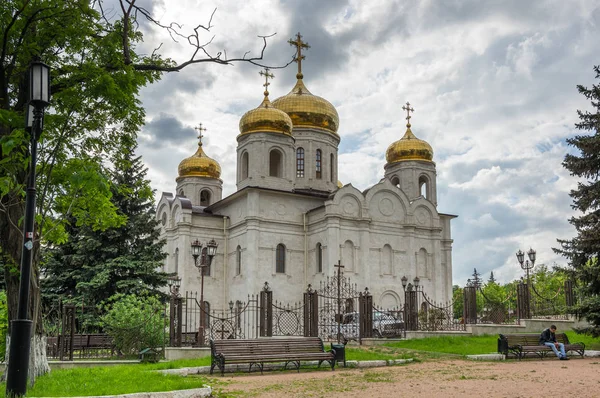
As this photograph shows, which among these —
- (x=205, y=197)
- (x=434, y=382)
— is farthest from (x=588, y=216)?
(x=205, y=197)

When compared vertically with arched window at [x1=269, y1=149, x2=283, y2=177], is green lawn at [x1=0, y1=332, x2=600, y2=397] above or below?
below

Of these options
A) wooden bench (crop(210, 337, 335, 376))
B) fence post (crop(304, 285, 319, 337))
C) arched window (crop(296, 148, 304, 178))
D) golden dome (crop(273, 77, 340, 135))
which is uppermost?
golden dome (crop(273, 77, 340, 135))

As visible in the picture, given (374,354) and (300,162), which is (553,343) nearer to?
(374,354)

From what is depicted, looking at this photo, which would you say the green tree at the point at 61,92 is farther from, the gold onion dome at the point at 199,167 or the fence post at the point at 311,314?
the gold onion dome at the point at 199,167

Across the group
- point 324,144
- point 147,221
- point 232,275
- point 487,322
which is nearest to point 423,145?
point 324,144

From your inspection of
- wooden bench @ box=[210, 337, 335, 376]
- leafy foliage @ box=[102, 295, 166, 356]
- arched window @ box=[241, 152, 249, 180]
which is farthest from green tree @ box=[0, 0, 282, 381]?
arched window @ box=[241, 152, 249, 180]

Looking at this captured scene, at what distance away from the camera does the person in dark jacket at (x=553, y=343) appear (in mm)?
15337

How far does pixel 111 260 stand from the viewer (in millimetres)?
24328

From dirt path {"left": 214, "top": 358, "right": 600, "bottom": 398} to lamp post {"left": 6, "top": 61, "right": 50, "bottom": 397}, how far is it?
301 cm

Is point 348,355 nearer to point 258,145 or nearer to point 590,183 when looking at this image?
point 590,183

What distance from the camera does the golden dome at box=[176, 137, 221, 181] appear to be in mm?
43375

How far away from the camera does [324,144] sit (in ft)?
121

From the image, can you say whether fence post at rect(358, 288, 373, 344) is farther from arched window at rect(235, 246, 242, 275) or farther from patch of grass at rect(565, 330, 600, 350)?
arched window at rect(235, 246, 242, 275)

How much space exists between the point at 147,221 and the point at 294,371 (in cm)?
1367
